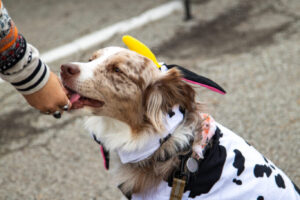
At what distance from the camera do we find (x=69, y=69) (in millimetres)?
1957

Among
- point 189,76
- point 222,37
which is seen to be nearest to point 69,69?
point 189,76

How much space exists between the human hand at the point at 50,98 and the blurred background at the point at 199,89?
1145mm

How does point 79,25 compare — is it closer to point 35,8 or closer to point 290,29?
point 35,8

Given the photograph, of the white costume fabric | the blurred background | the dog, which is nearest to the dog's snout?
the dog

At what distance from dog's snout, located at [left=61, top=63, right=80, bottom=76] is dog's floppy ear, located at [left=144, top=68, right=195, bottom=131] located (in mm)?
499

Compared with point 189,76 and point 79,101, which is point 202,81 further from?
point 79,101

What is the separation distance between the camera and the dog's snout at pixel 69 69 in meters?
1.94

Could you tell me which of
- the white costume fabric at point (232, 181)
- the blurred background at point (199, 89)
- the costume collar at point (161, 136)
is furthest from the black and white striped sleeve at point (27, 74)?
the blurred background at point (199, 89)

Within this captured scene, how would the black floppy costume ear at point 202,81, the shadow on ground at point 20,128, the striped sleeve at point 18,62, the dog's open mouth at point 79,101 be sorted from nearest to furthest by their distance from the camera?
the striped sleeve at point 18,62 → the black floppy costume ear at point 202,81 → the dog's open mouth at point 79,101 → the shadow on ground at point 20,128

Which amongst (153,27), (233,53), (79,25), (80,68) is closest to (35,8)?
(79,25)

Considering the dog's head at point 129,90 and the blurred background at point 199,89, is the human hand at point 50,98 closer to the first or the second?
the dog's head at point 129,90

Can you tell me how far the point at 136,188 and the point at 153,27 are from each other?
381cm

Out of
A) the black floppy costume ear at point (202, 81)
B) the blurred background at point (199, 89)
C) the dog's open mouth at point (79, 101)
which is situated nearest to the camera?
the black floppy costume ear at point (202, 81)

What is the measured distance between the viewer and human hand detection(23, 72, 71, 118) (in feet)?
5.57
